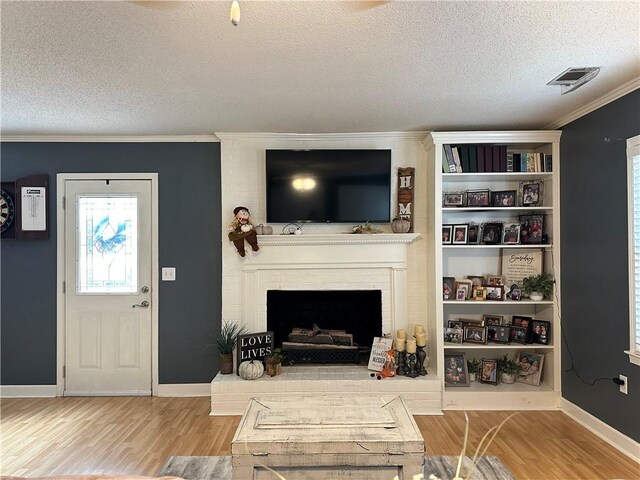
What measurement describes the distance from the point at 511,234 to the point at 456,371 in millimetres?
1305

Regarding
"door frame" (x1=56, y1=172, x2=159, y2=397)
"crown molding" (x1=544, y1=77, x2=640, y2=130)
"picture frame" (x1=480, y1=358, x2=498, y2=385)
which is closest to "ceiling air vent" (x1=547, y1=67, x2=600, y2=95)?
"crown molding" (x1=544, y1=77, x2=640, y2=130)

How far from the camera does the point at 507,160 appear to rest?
3.63m

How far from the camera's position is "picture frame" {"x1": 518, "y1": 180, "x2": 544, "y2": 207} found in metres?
3.69

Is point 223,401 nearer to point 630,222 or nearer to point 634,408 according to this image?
point 634,408

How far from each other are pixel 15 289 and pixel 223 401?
2.31 m

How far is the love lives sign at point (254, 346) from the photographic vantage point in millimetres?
3568

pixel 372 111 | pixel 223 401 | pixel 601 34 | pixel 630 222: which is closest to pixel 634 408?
pixel 630 222

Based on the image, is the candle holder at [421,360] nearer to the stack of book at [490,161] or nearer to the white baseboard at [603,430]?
the white baseboard at [603,430]

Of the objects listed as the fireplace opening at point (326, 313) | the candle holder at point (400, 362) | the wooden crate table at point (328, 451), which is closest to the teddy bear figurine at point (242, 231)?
the fireplace opening at point (326, 313)

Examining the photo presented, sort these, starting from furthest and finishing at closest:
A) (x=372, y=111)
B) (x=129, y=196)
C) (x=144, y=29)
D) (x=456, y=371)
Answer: (x=129, y=196) → (x=456, y=371) → (x=372, y=111) → (x=144, y=29)

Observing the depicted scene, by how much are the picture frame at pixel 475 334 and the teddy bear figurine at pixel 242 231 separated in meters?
2.03

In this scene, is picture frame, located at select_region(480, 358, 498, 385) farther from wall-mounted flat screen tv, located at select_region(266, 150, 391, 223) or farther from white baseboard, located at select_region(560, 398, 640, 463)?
wall-mounted flat screen tv, located at select_region(266, 150, 391, 223)

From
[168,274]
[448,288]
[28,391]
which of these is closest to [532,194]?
[448,288]

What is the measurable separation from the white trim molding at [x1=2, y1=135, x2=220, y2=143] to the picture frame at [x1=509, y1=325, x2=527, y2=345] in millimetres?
3212
